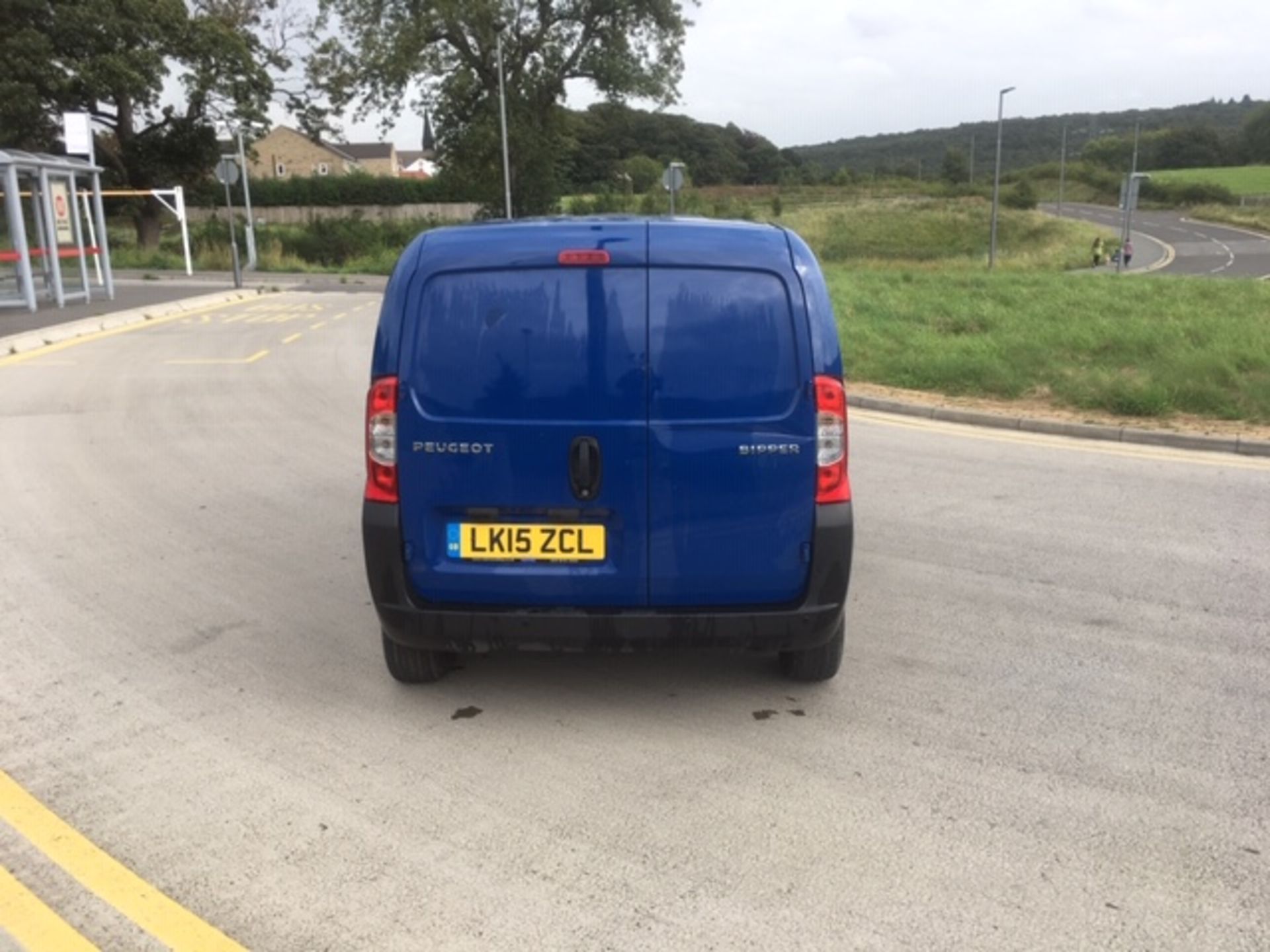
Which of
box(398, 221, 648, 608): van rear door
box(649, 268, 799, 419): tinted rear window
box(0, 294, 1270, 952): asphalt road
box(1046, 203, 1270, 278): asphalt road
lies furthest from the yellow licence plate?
box(1046, 203, 1270, 278): asphalt road

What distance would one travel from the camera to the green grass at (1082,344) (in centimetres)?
1009

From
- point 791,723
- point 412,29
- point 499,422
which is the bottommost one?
point 791,723

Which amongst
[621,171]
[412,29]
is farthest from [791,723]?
[621,171]

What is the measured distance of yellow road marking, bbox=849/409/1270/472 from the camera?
8.45 metres

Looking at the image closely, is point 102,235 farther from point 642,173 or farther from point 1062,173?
point 1062,173

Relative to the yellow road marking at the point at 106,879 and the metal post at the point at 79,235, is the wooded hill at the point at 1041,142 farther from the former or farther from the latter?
the yellow road marking at the point at 106,879

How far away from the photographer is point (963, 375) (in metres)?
11.4

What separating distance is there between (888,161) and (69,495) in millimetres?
134397

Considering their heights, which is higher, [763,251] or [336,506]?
[763,251]

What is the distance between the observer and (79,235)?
846 inches

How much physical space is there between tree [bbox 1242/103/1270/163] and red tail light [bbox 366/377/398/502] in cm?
14225

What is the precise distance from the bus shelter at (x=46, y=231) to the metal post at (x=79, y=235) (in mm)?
14

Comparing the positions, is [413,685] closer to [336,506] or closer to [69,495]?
[336,506]

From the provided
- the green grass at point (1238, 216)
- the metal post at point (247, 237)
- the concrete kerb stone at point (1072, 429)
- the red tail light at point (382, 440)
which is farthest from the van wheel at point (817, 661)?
the green grass at point (1238, 216)
